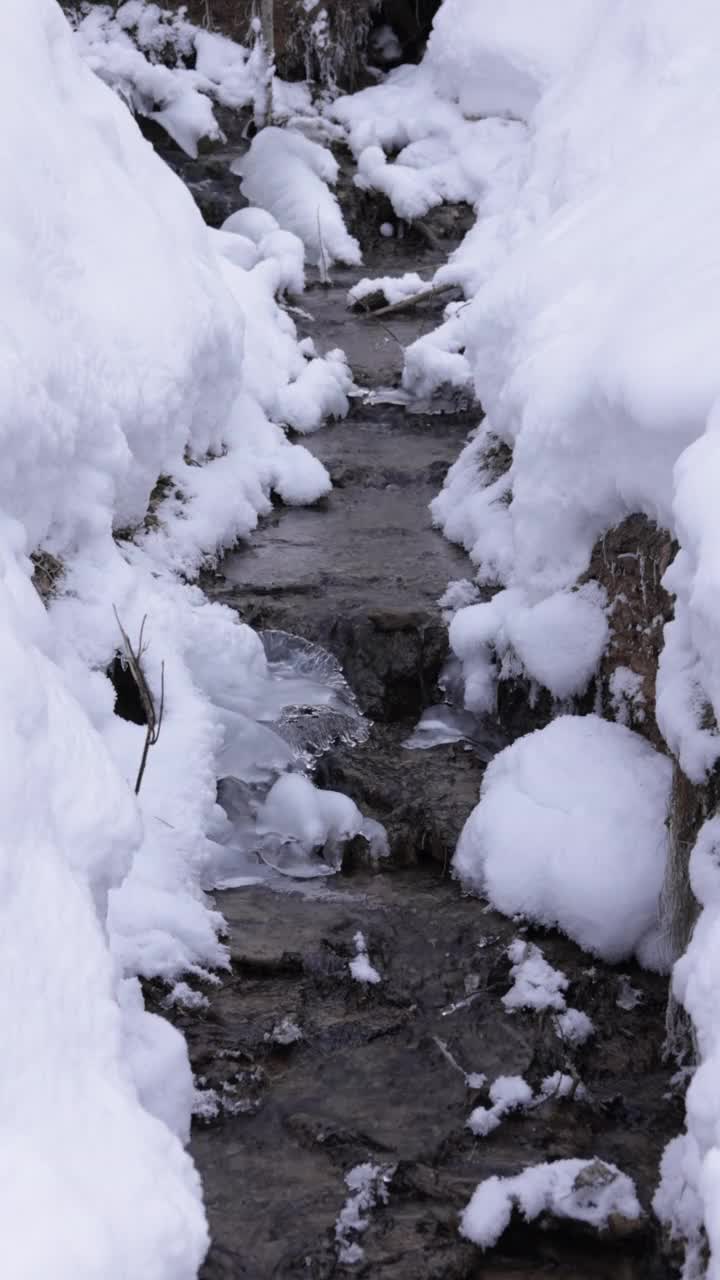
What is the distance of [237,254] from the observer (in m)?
10.7

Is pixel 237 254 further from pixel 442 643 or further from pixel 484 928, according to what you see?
pixel 484 928

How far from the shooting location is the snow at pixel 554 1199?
3227 millimetres

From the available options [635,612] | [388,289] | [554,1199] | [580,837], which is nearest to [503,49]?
[388,289]

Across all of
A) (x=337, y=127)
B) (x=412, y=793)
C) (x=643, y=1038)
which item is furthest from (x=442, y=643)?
(x=337, y=127)

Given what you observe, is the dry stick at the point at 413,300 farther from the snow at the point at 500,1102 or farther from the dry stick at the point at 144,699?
the snow at the point at 500,1102

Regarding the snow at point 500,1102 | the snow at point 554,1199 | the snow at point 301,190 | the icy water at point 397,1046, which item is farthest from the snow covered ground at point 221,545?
the snow at point 301,190

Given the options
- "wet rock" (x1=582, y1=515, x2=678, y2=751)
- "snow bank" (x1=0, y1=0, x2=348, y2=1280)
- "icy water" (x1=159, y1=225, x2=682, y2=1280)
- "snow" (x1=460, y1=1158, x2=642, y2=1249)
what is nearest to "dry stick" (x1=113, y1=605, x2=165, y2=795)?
"snow bank" (x1=0, y1=0, x2=348, y2=1280)

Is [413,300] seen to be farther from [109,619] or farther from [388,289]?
[109,619]

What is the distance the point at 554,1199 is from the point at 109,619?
3.04 metres

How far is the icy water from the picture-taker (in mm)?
3225

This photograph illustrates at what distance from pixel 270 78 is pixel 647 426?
1175cm

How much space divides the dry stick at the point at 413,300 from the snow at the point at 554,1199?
8.80 meters

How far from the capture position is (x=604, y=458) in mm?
4953

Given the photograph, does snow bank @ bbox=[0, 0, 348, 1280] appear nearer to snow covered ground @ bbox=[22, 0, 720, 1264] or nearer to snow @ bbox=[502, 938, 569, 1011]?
snow covered ground @ bbox=[22, 0, 720, 1264]
